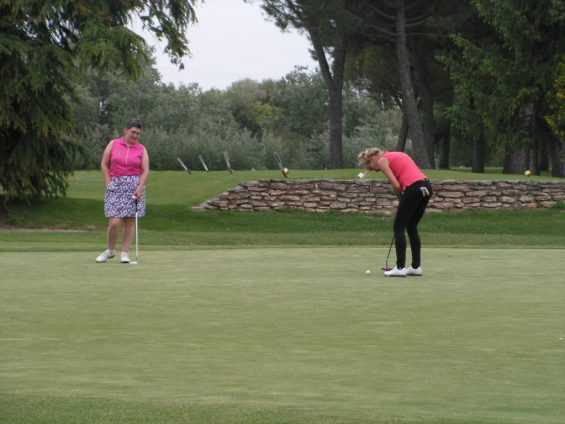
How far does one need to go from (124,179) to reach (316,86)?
3274 inches

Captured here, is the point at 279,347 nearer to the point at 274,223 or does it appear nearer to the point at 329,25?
the point at 274,223

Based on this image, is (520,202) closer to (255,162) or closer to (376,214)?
(376,214)

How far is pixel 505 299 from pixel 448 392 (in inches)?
195

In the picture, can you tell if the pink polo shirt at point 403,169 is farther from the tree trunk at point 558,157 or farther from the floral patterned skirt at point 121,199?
the tree trunk at point 558,157

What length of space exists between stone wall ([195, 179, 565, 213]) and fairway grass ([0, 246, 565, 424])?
20930 mm

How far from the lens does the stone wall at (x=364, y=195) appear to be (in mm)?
35406

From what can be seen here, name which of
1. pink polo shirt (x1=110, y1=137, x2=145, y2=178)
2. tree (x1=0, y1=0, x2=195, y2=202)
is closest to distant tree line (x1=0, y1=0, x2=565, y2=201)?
tree (x1=0, y1=0, x2=195, y2=202)

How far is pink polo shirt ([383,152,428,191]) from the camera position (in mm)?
14938

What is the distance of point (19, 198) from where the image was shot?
3259 cm

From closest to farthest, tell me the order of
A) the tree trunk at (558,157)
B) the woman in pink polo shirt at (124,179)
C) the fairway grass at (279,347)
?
the fairway grass at (279,347)
the woman in pink polo shirt at (124,179)
the tree trunk at (558,157)

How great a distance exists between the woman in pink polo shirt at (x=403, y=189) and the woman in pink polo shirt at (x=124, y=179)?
354cm

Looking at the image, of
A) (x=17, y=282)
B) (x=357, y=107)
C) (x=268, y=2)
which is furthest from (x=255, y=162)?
(x=17, y=282)

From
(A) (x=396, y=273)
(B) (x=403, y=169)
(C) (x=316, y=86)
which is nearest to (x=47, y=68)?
(B) (x=403, y=169)

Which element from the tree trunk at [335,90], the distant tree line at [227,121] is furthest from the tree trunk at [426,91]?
the distant tree line at [227,121]
